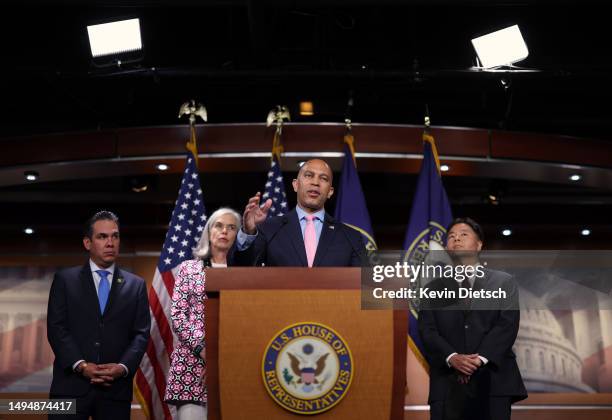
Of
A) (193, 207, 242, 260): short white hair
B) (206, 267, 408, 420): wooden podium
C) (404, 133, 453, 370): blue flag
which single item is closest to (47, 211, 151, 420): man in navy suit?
(193, 207, 242, 260): short white hair

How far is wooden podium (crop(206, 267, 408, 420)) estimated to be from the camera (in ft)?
7.00

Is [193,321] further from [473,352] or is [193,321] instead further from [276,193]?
[276,193]

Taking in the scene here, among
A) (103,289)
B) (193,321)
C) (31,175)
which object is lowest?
(193,321)

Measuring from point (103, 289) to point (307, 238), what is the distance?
4.07 feet

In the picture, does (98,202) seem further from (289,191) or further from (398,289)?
(398,289)

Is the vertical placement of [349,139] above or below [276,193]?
above

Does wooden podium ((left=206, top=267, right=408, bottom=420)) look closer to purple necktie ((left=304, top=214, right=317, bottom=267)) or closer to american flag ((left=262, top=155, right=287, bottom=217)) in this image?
purple necktie ((left=304, top=214, right=317, bottom=267))

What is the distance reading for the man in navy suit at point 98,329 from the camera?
3303mm

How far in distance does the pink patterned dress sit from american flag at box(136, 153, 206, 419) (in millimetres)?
665

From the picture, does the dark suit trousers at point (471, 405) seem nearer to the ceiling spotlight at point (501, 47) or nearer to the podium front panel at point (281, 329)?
the podium front panel at point (281, 329)

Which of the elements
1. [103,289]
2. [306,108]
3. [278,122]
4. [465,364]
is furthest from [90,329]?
[306,108]

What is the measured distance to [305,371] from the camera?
2.11 meters

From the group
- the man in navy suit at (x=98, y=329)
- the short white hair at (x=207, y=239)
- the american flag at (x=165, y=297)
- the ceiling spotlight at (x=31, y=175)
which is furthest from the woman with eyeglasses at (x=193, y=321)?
the ceiling spotlight at (x=31, y=175)

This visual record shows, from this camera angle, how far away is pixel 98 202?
7.10 meters
